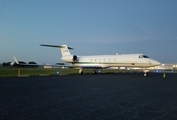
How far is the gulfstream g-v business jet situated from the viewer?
24594 mm

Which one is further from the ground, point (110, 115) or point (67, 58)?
point (67, 58)

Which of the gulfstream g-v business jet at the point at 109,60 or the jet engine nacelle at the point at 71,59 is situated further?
the jet engine nacelle at the point at 71,59

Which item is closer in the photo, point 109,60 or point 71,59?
point 109,60

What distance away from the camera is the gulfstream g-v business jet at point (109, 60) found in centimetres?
2459

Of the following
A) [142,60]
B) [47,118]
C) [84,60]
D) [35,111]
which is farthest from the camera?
[84,60]

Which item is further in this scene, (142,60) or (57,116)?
(142,60)

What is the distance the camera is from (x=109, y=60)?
94.3 feet

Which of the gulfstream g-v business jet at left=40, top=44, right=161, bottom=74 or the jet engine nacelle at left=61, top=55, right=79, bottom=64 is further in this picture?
the jet engine nacelle at left=61, top=55, right=79, bottom=64

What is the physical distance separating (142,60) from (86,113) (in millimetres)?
20804

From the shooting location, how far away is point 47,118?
4625mm

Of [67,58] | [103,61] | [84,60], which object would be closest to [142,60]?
[103,61]

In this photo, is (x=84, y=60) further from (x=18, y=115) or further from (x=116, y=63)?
(x=18, y=115)

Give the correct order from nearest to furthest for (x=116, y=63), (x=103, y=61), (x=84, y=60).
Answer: (x=116, y=63) < (x=103, y=61) < (x=84, y=60)

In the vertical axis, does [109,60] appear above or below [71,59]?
below
